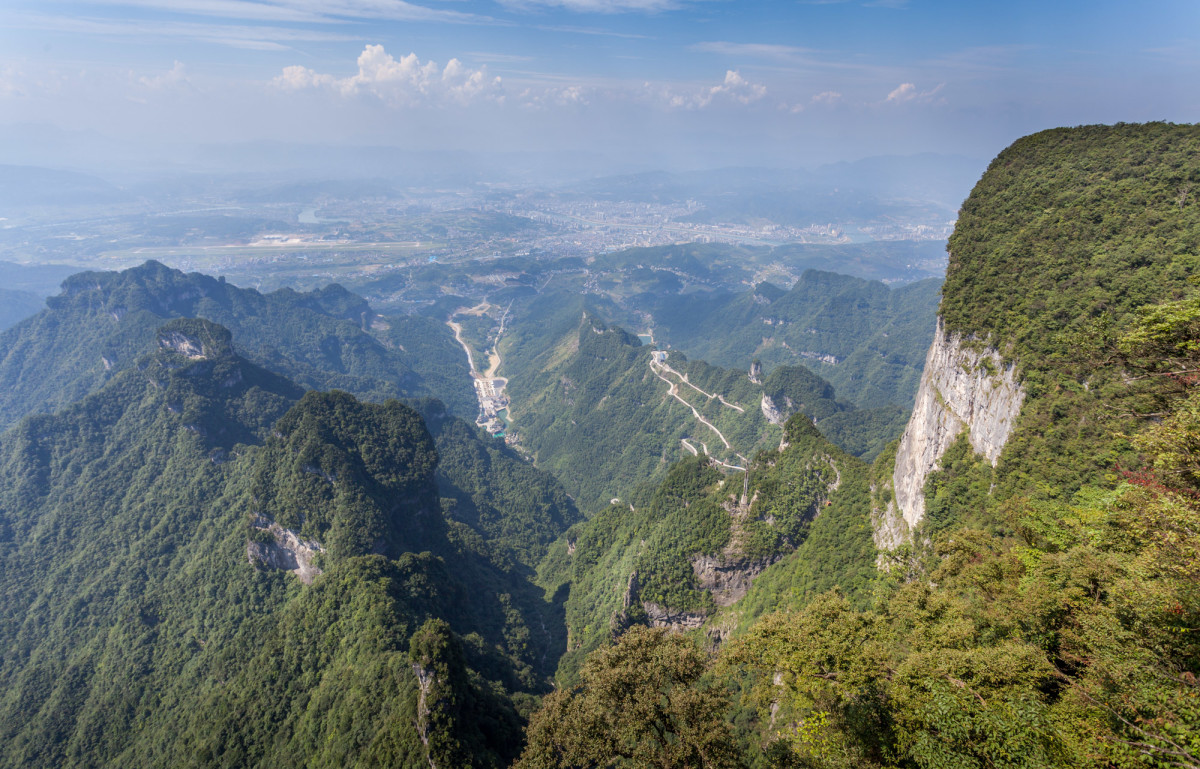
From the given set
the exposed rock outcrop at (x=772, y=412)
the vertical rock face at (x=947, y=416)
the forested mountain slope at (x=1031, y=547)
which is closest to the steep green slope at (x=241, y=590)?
the forested mountain slope at (x=1031, y=547)

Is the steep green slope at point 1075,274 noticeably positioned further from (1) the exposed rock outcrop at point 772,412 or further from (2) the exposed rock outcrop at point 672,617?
(1) the exposed rock outcrop at point 772,412

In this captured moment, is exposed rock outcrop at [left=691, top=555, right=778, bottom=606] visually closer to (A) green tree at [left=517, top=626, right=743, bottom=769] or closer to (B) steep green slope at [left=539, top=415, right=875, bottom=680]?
(B) steep green slope at [left=539, top=415, right=875, bottom=680]

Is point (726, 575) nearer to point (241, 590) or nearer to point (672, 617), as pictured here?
point (672, 617)

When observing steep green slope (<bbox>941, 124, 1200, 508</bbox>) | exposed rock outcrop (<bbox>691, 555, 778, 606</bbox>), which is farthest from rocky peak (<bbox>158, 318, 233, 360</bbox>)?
steep green slope (<bbox>941, 124, 1200, 508</bbox>)

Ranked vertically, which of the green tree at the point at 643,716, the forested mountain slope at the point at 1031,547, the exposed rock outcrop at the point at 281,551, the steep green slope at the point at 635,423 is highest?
the forested mountain slope at the point at 1031,547

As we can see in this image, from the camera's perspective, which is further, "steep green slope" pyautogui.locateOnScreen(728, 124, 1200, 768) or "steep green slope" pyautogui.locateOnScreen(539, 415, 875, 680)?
"steep green slope" pyautogui.locateOnScreen(539, 415, 875, 680)
